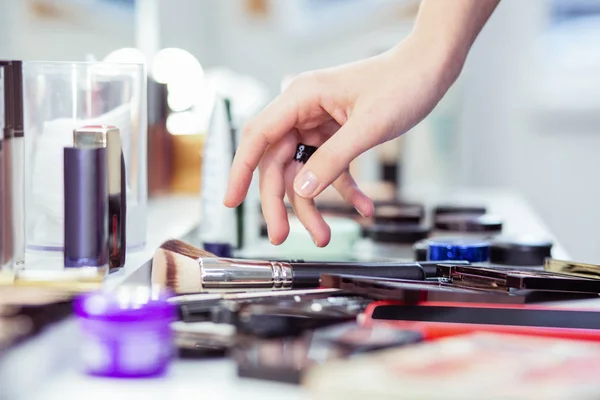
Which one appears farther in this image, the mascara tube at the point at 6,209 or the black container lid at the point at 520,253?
the black container lid at the point at 520,253

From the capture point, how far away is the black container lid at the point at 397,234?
1343 millimetres

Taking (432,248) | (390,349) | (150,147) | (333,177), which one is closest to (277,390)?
(390,349)

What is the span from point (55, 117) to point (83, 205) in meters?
0.18

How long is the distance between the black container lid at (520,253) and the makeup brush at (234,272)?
13.4 inches

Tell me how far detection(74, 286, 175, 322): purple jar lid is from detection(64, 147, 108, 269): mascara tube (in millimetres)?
123

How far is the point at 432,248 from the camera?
1.08 m

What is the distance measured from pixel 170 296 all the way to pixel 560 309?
1.01 feet

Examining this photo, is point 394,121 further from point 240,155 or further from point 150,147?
point 150,147

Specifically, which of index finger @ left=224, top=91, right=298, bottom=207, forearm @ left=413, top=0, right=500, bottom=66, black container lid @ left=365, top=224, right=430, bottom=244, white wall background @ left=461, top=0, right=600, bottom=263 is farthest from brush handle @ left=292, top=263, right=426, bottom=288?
white wall background @ left=461, top=0, right=600, bottom=263

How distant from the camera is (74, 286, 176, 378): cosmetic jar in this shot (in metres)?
0.60

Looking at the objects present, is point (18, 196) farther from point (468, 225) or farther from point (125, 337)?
point (468, 225)

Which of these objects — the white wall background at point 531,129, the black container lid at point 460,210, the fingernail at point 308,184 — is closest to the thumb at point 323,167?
the fingernail at point 308,184

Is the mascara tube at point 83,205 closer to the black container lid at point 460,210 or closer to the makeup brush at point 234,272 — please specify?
the makeup brush at point 234,272

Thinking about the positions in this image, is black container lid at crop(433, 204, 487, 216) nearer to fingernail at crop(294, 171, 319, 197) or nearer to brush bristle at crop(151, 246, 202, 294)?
fingernail at crop(294, 171, 319, 197)
